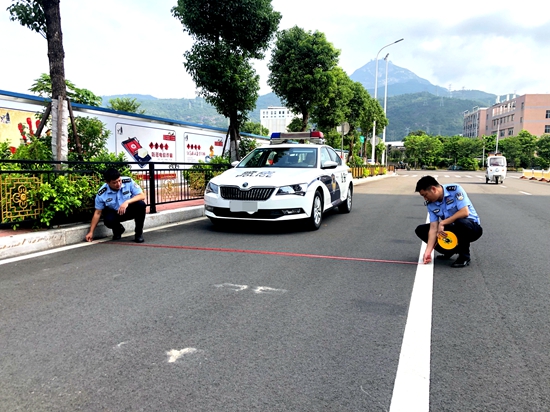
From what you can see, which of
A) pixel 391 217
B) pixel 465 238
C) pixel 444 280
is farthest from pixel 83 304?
pixel 391 217

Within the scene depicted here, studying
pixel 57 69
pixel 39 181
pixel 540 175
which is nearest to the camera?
pixel 39 181

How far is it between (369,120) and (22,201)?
108 ft

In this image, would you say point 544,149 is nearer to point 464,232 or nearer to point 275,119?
point 275,119

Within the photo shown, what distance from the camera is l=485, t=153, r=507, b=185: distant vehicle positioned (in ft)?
91.2

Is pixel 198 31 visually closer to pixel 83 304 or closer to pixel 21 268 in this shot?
pixel 21 268

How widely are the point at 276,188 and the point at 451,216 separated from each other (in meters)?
3.00

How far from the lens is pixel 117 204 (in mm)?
6523

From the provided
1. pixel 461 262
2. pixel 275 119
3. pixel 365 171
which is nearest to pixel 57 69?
pixel 461 262

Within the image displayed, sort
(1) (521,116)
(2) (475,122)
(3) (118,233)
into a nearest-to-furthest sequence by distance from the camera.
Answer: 1. (3) (118,233)
2. (1) (521,116)
3. (2) (475,122)

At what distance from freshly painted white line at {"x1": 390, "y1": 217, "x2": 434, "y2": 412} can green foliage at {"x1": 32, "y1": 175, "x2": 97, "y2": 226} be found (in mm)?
5131

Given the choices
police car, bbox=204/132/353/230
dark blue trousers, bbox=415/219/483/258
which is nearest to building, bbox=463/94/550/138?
police car, bbox=204/132/353/230

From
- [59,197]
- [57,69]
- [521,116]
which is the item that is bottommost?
[59,197]

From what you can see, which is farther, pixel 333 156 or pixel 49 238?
pixel 333 156

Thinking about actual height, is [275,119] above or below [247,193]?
above
